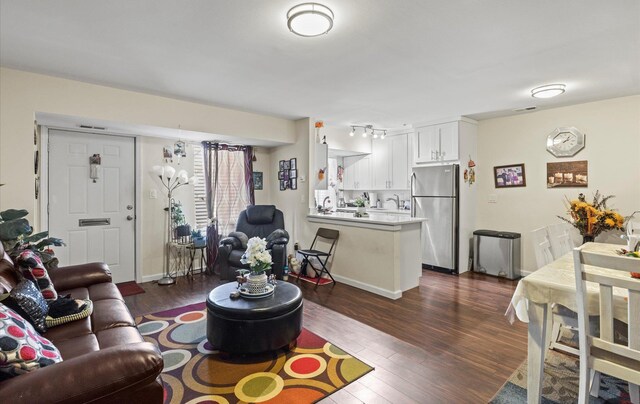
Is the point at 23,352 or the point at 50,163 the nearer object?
the point at 23,352

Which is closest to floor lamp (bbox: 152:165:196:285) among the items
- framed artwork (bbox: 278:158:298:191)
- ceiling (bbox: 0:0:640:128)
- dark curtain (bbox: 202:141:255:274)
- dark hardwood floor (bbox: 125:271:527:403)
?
dark curtain (bbox: 202:141:255:274)

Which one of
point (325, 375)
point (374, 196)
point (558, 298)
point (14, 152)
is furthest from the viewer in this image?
point (374, 196)

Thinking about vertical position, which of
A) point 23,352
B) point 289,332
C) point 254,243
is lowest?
point 289,332

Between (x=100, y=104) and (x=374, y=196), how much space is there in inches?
202

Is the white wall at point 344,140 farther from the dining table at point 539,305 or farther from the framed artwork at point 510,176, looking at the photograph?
the dining table at point 539,305

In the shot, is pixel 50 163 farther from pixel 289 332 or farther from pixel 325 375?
pixel 325 375

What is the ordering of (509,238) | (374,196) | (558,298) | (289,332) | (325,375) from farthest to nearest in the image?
(374,196)
(509,238)
(289,332)
(325,375)
(558,298)

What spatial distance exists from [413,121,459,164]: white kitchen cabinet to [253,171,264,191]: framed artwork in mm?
2768

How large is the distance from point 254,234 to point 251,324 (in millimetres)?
2622

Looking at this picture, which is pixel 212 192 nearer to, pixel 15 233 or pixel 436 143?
pixel 15 233

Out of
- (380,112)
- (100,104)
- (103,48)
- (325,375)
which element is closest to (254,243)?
(325,375)

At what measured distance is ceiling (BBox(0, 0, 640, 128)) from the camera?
2.02m

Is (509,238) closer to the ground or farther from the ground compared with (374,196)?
closer to the ground

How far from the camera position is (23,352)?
1281 millimetres
